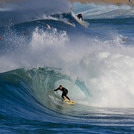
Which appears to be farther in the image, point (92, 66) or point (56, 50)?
point (56, 50)

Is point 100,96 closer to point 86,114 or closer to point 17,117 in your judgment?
point 86,114

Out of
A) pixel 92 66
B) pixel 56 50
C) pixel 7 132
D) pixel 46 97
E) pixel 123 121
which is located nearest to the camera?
pixel 7 132

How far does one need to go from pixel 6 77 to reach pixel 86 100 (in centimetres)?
321

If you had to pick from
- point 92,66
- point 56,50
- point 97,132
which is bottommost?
point 97,132

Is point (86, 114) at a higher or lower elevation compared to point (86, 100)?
lower

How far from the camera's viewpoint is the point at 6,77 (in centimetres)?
1295

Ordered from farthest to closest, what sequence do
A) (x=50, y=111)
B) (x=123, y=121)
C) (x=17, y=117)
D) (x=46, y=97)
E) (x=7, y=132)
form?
(x=46, y=97) → (x=50, y=111) → (x=123, y=121) → (x=17, y=117) → (x=7, y=132)

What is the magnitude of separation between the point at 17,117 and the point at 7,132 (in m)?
1.45

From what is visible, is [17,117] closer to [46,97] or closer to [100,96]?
[46,97]

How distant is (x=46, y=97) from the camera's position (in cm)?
1279

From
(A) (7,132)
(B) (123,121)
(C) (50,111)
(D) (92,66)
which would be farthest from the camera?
(D) (92,66)

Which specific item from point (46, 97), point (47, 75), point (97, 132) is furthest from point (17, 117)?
point (47, 75)

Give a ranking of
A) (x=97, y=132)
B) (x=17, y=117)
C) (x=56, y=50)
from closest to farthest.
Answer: (x=97, y=132) < (x=17, y=117) < (x=56, y=50)

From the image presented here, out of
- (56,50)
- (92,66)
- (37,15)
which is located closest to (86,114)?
(92,66)
